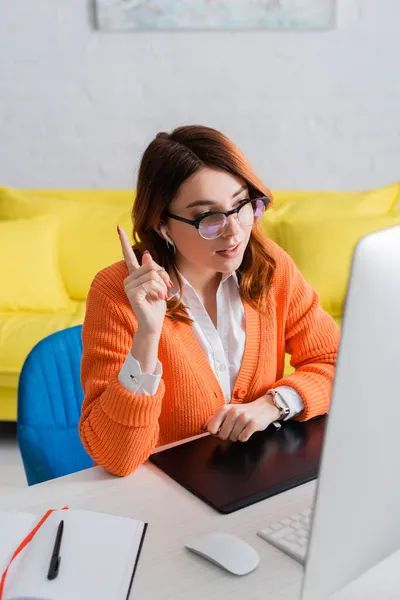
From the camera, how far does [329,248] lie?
271 cm

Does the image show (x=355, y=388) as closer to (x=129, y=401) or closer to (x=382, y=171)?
(x=129, y=401)

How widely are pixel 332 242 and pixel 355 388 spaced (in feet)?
7.17

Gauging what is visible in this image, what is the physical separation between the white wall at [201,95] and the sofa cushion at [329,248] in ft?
2.08

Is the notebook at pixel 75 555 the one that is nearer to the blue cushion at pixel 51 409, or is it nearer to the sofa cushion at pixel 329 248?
the blue cushion at pixel 51 409

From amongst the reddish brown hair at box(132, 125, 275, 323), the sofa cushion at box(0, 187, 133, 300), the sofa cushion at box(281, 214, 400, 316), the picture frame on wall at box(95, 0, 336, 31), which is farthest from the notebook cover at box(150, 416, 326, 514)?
the picture frame on wall at box(95, 0, 336, 31)

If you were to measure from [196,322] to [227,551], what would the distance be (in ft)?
1.96

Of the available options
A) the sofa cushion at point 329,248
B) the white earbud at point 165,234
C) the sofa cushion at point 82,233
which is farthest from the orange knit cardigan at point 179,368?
the sofa cushion at point 82,233

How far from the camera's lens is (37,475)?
1.30 meters

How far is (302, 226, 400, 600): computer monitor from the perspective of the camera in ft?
1.85

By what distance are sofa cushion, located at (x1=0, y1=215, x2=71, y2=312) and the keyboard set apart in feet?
6.85

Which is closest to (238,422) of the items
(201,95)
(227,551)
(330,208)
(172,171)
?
(227,551)

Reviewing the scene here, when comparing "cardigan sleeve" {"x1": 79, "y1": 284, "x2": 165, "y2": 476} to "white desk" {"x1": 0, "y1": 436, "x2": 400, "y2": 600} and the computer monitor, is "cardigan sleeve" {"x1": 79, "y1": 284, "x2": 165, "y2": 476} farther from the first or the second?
the computer monitor

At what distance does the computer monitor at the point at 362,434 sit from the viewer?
563 millimetres

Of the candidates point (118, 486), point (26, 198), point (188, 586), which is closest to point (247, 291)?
point (118, 486)
